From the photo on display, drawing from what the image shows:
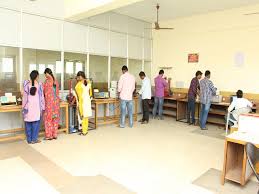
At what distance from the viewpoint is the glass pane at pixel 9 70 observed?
15.4ft

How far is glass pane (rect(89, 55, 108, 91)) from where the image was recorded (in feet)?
20.7

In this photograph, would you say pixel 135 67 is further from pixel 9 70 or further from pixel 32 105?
pixel 32 105

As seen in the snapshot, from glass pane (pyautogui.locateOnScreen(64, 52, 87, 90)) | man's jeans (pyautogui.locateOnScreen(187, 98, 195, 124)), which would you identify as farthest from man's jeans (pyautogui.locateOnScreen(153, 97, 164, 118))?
glass pane (pyautogui.locateOnScreen(64, 52, 87, 90))

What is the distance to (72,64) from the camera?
19.2ft

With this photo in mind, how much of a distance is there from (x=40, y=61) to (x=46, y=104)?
1194 millimetres

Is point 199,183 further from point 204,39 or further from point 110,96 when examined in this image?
point 204,39

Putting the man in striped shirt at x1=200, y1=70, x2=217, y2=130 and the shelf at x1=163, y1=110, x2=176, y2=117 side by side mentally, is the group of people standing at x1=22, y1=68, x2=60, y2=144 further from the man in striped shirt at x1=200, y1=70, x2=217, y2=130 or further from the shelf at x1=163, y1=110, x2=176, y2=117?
the shelf at x1=163, y1=110, x2=176, y2=117

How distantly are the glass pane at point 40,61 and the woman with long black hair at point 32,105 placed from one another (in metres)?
0.84

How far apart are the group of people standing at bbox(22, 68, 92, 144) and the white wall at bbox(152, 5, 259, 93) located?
3.61m

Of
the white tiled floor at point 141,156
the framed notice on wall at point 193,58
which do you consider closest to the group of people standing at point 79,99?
the white tiled floor at point 141,156

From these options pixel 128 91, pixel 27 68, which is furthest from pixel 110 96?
pixel 27 68

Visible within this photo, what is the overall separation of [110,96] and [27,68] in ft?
7.36

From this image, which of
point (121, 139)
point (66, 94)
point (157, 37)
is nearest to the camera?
point (121, 139)

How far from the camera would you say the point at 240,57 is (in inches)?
241
